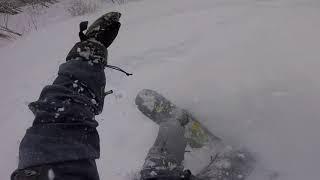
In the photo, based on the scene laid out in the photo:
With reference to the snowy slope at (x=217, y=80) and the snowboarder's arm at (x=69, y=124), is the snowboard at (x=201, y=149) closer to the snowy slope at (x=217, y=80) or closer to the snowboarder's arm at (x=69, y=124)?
the snowy slope at (x=217, y=80)

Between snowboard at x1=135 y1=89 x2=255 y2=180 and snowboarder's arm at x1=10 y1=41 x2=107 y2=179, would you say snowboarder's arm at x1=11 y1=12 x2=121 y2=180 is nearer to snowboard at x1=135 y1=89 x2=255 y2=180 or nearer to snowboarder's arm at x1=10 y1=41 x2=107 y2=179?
snowboarder's arm at x1=10 y1=41 x2=107 y2=179

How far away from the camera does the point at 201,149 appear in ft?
8.79

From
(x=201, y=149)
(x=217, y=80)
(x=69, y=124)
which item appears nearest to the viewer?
(x=69, y=124)

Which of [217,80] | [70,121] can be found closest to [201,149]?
[217,80]

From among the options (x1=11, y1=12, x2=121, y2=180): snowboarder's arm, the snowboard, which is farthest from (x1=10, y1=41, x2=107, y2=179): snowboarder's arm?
the snowboard

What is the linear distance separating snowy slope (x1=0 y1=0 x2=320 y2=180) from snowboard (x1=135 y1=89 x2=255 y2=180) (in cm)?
9

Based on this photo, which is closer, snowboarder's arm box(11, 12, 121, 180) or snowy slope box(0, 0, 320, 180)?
snowboarder's arm box(11, 12, 121, 180)

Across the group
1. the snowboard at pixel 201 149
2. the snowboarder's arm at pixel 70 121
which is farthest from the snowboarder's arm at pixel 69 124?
the snowboard at pixel 201 149

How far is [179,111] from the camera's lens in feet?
8.66

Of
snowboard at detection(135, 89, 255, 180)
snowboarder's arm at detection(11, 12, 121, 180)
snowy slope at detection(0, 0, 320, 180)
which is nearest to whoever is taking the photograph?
snowboarder's arm at detection(11, 12, 121, 180)

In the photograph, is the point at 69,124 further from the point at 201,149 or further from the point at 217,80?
the point at 217,80

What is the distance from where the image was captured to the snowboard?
→ 7.98ft

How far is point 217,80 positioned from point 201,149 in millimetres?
540

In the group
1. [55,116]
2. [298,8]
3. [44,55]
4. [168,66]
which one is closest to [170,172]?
[55,116]
